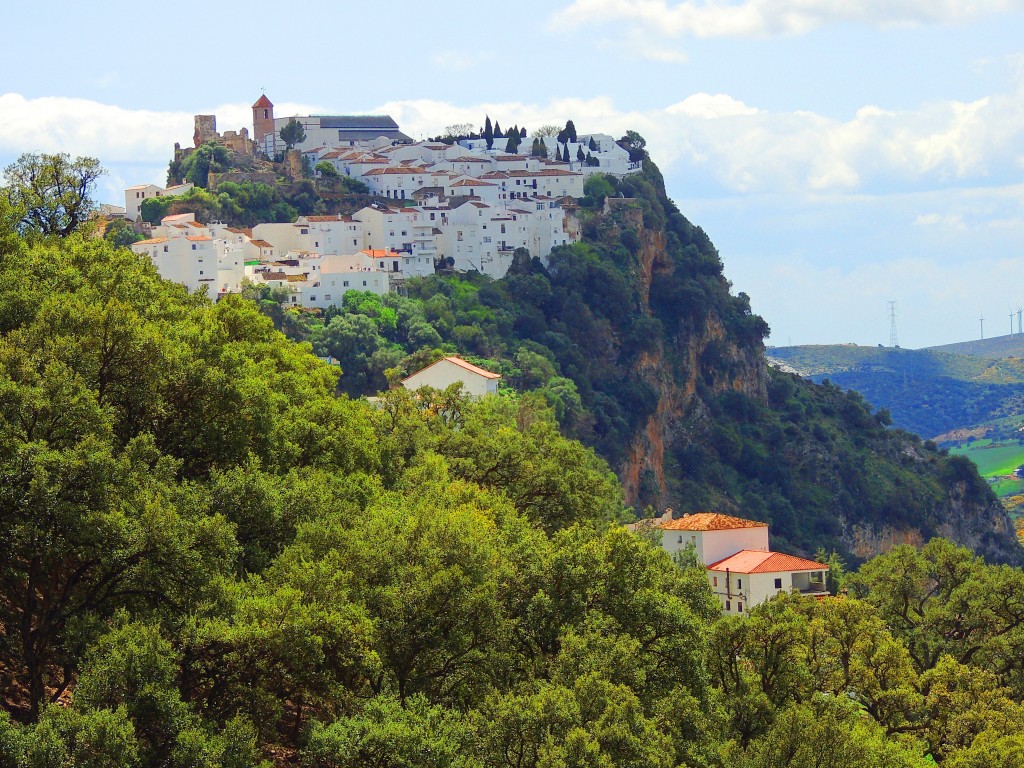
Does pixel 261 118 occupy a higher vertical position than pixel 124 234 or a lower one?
higher

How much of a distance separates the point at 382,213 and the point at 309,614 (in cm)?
9000

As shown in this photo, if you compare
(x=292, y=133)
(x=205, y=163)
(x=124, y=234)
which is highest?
(x=292, y=133)

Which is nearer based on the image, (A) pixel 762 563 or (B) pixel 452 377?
(A) pixel 762 563

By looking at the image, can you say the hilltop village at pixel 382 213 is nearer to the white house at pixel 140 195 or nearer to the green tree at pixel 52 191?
the white house at pixel 140 195

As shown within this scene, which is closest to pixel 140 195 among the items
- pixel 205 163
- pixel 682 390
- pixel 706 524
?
pixel 205 163

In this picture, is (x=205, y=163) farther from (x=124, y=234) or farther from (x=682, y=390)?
(x=682, y=390)

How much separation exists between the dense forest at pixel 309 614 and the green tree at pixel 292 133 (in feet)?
309

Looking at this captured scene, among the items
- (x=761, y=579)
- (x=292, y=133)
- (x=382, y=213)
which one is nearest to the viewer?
(x=761, y=579)

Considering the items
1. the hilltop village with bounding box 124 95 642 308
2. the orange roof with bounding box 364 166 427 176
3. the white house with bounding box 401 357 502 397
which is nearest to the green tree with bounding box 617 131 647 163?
the hilltop village with bounding box 124 95 642 308

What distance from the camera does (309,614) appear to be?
87.3 ft

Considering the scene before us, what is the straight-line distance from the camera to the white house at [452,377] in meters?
77.1

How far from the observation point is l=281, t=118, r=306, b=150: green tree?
132625 mm

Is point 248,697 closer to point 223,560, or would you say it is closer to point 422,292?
point 223,560

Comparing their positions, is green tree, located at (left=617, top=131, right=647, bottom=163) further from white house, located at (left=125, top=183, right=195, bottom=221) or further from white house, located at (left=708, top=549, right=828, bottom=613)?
white house, located at (left=708, top=549, right=828, bottom=613)
